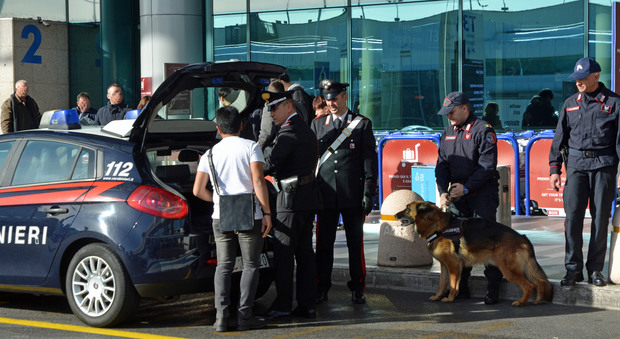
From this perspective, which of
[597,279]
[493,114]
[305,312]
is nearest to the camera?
[305,312]

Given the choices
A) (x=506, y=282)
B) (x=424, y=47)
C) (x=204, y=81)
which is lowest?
(x=506, y=282)

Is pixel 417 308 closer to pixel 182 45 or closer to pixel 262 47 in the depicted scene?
pixel 182 45

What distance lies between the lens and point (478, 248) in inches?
309

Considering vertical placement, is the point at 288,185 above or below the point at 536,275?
above

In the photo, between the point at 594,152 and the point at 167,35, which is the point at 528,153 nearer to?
the point at 594,152

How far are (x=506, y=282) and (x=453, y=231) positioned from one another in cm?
76

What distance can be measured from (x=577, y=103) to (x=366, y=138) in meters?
1.77

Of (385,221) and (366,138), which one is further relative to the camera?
(385,221)

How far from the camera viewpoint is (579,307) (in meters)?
7.82

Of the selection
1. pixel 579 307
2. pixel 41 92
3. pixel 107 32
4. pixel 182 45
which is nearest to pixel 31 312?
pixel 579 307

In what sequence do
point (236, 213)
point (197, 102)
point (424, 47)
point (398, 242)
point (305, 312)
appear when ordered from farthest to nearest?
point (424, 47) < point (197, 102) < point (398, 242) < point (305, 312) < point (236, 213)

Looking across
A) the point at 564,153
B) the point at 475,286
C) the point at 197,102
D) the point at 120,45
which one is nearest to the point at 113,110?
the point at 197,102

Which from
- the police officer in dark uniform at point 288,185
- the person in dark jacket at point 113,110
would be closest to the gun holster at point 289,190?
the police officer in dark uniform at point 288,185

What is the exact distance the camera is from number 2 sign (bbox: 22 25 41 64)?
20375mm
